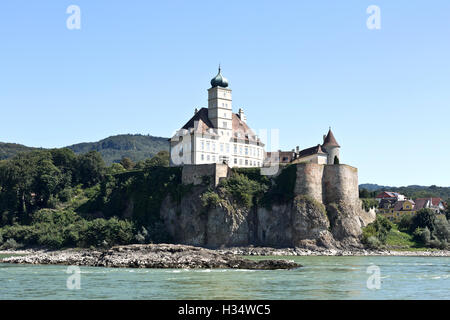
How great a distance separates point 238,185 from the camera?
71.9 metres

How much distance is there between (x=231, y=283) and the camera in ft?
120

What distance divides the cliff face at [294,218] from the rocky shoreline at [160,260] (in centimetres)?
1748

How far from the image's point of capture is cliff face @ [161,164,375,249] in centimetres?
6919

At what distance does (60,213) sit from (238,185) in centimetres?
2642

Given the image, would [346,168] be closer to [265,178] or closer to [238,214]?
[265,178]

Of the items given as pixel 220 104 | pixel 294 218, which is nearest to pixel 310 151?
pixel 294 218

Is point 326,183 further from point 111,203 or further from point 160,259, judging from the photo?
point 160,259

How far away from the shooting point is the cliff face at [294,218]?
227 feet

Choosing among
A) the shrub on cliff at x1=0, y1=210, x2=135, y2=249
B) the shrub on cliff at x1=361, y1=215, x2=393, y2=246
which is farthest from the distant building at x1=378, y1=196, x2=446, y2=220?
the shrub on cliff at x1=0, y1=210, x2=135, y2=249

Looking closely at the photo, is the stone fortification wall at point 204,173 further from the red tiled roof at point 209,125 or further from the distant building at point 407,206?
the distant building at point 407,206

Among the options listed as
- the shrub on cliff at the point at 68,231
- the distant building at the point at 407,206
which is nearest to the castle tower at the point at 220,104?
the shrub on cliff at the point at 68,231
